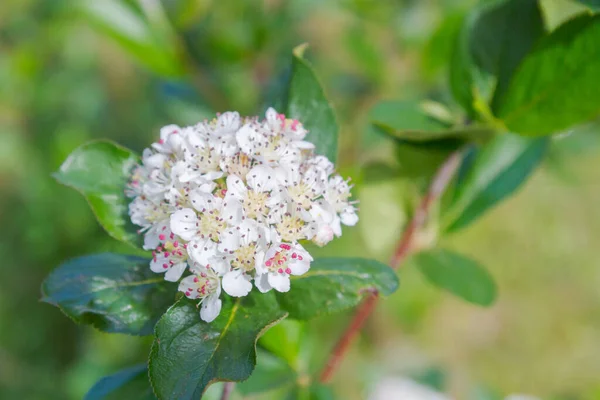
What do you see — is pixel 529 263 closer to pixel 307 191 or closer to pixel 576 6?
pixel 576 6

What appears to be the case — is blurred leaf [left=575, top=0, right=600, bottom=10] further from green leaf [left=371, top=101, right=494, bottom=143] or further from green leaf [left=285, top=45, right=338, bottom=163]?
green leaf [left=285, top=45, right=338, bottom=163]

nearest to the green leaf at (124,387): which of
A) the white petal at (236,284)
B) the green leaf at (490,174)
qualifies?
the white petal at (236,284)

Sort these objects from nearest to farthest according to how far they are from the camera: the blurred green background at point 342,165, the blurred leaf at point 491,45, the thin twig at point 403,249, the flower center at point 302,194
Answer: the flower center at point 302,194
the blurred leaf at point 491,45
the thin twig at point 403,249
the blurred green background at point 342,165

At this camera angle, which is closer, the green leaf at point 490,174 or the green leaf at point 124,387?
the green leaf at point 124,387

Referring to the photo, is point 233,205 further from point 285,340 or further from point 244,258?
point 285,340

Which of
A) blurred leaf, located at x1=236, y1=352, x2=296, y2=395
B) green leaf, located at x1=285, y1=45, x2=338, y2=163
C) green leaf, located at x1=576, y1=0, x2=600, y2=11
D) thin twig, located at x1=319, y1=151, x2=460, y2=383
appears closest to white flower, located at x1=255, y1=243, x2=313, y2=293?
green leaf, located at x1=285, y1=45, x2=338, y2=163

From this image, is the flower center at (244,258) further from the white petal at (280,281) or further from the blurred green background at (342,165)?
the blurred green background at (342,165)

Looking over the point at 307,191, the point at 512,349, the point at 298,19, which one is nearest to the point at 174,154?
the point at 307,191
